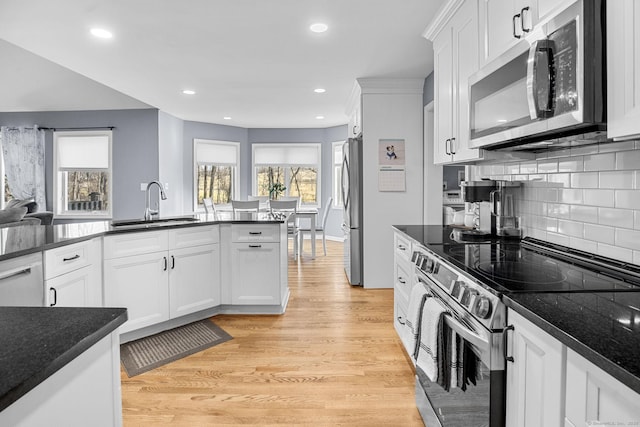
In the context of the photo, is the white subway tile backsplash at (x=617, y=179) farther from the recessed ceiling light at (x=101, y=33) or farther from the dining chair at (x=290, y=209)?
the dining chair at (x=290, y=209)

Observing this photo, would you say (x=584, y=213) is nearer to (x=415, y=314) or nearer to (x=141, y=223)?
(x=415, y=314)

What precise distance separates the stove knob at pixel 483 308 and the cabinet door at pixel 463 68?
1160 mm

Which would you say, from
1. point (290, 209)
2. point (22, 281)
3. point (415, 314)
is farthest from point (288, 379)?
point (290, 209)

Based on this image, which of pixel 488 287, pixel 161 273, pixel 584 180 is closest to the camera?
pixel 488 287

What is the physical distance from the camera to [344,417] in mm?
2037

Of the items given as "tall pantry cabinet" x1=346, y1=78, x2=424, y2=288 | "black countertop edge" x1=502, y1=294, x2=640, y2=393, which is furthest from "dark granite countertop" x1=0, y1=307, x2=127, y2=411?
"tall pantry cabinet" x1=346, y1=78, x2=424, y2=288

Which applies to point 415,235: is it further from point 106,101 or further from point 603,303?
point 106,101

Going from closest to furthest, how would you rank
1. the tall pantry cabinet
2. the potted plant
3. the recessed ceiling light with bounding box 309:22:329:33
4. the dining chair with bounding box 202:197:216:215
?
the recessed ceiling light with bounding box 309:22:329:33 < the tall pantry cabinet < the dining chair with bounding box 202:197:216:215 < the potted plant

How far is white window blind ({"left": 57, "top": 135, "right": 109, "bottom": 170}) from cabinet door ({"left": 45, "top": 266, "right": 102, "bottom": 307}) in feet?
15.7

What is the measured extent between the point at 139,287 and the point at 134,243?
33 cm

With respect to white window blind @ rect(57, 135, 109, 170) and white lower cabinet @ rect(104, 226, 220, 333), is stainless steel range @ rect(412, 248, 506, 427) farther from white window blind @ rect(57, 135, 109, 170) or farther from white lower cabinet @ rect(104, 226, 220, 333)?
white window blind @ rect(57, 135, 109, 170)

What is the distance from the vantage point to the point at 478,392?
131 cm

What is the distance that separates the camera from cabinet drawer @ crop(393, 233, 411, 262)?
2.50m

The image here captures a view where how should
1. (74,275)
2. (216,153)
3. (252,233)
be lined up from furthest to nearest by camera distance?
(216,153), (252,233), (74,275)
